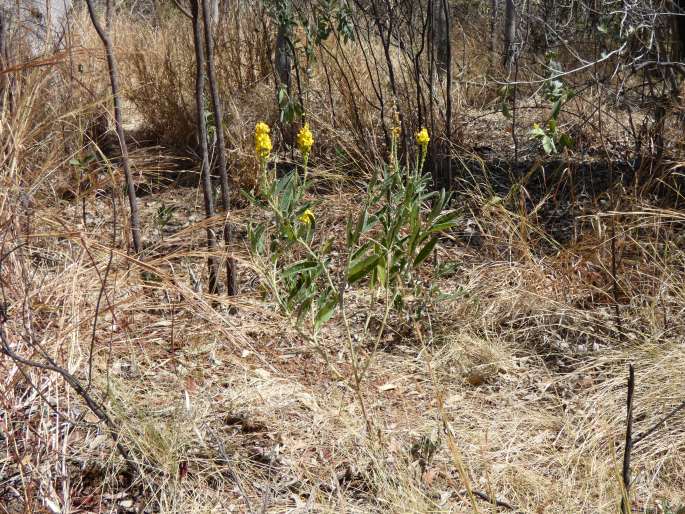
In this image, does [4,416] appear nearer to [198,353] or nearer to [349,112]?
[198,353]

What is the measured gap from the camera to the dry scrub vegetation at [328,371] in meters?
1.99

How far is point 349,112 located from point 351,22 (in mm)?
503

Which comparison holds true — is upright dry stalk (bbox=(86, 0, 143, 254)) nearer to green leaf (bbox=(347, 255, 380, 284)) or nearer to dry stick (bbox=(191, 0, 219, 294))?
dry stick (bbox=(191, 0, 219, 294))

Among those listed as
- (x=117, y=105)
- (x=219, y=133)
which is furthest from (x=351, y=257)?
(x=117, y=105)

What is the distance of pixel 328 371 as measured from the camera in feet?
8.55

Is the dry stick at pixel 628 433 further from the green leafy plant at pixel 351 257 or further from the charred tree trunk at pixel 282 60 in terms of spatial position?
the charred tree trunk at pixel 282 60

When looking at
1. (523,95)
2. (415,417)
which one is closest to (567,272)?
(415,417)

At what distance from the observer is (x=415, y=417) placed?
2.36 m

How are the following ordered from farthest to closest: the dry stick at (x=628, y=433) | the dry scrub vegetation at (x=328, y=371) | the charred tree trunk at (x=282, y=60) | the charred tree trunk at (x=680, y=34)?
the charred tree trunk at (x=282, y=60)
the charred tree trunk at (x=680, y=34)
the dry scrub vegetation at (x=328, y=371)
the dry stick at (x=628, y=433)

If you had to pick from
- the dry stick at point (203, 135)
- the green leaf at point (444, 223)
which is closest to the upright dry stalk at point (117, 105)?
the dry stick at point (203, 135)

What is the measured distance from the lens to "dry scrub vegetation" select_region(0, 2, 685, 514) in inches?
78.2

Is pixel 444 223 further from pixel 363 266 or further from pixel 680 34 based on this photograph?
pixel 680 34

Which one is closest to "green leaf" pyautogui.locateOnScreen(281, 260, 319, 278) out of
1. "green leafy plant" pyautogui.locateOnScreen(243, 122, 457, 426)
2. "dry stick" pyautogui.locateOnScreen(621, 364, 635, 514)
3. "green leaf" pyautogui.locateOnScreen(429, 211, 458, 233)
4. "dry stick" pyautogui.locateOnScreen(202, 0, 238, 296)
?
"green leafy plant" pyautogui.locateOnScreen(243, 122, 457, 426)

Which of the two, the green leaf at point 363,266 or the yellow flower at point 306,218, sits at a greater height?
the yellow flower at point 306,218
